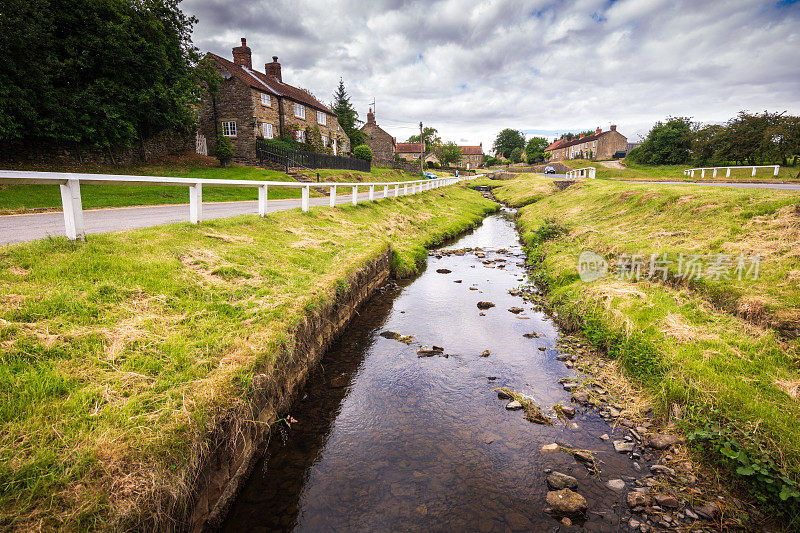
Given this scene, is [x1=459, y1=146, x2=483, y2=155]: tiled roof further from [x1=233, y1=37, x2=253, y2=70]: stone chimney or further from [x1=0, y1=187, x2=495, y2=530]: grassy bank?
[x1=0, y1=187, x2=495, y2=530]: grassy bank

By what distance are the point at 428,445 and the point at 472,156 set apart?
12899 cm

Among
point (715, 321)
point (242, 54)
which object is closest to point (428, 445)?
point (715, 321)

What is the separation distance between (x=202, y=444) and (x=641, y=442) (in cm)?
508

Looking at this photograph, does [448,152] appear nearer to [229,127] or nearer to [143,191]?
[229,127]

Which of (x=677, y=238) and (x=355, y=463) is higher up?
(x=677, y=238)

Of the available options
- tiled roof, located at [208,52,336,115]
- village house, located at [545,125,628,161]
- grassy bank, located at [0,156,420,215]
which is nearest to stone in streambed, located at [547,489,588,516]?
grassy bank, located at [0,156,420,215]

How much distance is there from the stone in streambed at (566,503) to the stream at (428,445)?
81 millimetres

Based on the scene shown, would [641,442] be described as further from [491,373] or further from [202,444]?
[202,444]

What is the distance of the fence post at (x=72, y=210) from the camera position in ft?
15.5

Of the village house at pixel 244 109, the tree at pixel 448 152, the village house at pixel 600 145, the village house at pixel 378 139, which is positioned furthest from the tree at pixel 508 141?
the village house at pixel 244 109

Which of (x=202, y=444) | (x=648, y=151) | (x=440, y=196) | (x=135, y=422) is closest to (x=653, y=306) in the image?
(x=202, y=444)

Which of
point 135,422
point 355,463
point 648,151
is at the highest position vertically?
point 648,151

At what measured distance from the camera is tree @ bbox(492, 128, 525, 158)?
135625 millimetres

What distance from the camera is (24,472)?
2.23 m
